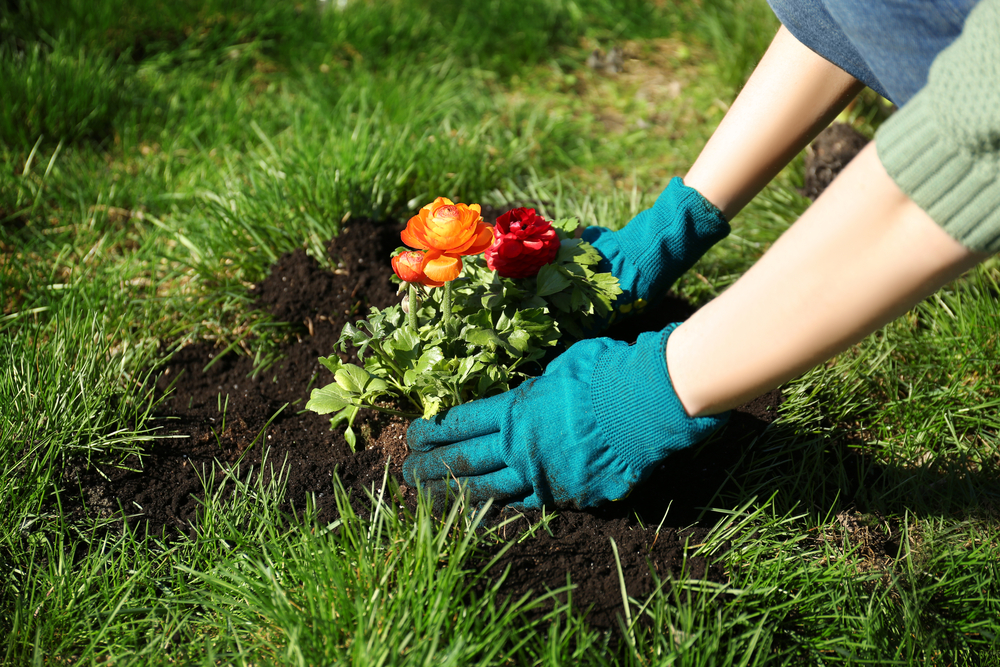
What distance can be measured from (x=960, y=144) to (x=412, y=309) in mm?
1078

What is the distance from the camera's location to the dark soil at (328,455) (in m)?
1.43

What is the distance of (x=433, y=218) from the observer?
52.0 inches

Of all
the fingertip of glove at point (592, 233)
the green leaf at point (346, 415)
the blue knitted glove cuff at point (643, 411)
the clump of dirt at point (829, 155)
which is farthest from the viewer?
the clump of dirt at point (829, 155)

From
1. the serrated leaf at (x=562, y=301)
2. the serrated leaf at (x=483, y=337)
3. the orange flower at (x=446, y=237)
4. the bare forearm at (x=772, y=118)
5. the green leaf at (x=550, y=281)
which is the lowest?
the serrated leaf at (x=483, y=337)

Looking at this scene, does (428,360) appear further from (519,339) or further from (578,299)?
(578,299)

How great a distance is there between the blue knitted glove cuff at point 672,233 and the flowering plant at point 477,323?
0.51ft

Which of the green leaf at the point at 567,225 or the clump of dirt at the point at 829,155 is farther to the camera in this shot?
the clump of dirt at the point at 829,155

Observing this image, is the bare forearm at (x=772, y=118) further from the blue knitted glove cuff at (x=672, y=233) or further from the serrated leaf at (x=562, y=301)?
the serrated leaf at (x=562, y=301)

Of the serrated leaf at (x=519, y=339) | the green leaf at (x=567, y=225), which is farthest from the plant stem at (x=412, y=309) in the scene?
the green leaf at (x=567, y=225)

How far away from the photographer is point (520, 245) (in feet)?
5.10

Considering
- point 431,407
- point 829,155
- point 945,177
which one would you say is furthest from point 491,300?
point 829,155

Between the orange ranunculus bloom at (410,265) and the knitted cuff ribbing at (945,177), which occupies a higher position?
the knitted cuff ribbing at (945,177)

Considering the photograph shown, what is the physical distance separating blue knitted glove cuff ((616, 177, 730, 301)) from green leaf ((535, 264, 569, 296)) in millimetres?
299

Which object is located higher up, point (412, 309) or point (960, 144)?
point (960, 144)
